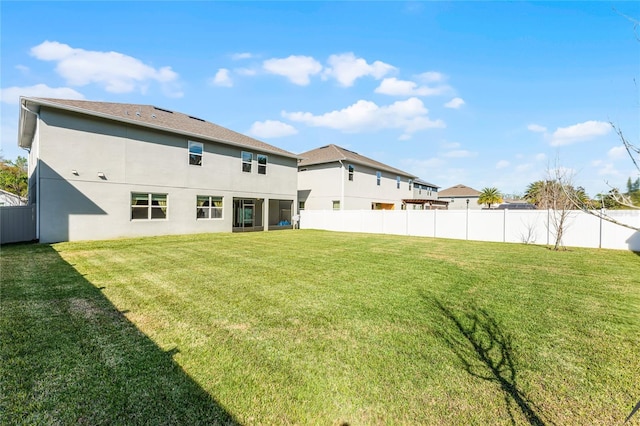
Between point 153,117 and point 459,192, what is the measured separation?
1965 inches

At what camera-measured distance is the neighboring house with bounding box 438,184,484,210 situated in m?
48.3

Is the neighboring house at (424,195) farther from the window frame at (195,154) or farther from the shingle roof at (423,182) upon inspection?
the window frame at (195,154)

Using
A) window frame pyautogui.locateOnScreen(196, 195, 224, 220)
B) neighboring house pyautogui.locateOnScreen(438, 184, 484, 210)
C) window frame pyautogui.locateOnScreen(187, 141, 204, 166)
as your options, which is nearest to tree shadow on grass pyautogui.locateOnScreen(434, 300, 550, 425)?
window frame pyautogui.locateOnScreen(196, 195, 224, 220)

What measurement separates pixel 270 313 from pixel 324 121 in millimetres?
29490

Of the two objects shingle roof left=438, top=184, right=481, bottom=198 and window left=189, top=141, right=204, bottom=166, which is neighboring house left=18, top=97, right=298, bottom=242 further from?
shingle roof left=438, top=184, right=481, bottom=198

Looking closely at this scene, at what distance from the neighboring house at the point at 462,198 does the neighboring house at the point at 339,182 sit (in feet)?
87.3

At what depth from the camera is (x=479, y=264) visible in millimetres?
8500

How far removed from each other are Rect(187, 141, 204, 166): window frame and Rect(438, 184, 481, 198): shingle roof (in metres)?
44.9

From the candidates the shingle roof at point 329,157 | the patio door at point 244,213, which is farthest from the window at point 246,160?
the shingle roof at point 329,157

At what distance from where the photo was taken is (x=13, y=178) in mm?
30266

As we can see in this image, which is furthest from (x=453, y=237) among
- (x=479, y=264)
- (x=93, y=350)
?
(x=93, y=350)

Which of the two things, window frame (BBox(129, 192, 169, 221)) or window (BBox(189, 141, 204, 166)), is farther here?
window (BBox(189, 141, 204, 166))

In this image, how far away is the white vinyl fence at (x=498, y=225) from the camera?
39.8 feet

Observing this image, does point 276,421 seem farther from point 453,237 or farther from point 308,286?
point 453,237
